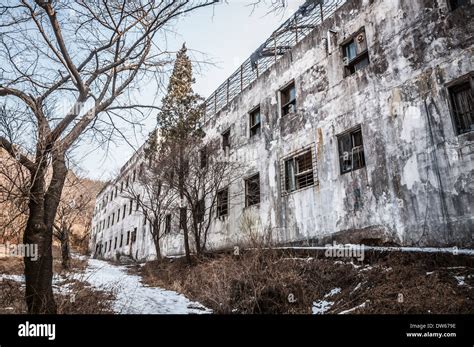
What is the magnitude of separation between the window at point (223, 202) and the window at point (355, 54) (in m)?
7.30

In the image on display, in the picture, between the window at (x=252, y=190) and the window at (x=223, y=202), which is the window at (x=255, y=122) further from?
the window at (x=223, y=202)

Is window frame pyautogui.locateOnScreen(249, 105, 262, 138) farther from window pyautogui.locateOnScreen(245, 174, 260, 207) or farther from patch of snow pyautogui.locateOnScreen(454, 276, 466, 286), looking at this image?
patch of snow pyautogui.locateOnScreen(454, 276, 466, 286)

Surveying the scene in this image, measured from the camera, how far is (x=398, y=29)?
27.4 ft

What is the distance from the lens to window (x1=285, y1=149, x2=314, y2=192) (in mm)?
10367

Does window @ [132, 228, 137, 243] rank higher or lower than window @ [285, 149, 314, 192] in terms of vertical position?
lower

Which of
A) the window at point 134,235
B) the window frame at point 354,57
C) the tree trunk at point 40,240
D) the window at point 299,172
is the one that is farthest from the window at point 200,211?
the window at point 134,235

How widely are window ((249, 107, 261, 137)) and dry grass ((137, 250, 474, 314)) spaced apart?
7.12 metres

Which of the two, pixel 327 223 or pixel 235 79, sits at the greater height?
pixel 235 79

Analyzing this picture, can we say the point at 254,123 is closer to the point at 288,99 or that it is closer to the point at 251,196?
the point at 288,99

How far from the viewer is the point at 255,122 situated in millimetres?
13680

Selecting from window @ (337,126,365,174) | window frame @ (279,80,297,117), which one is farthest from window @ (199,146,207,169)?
window @ (337,126,365,174)
